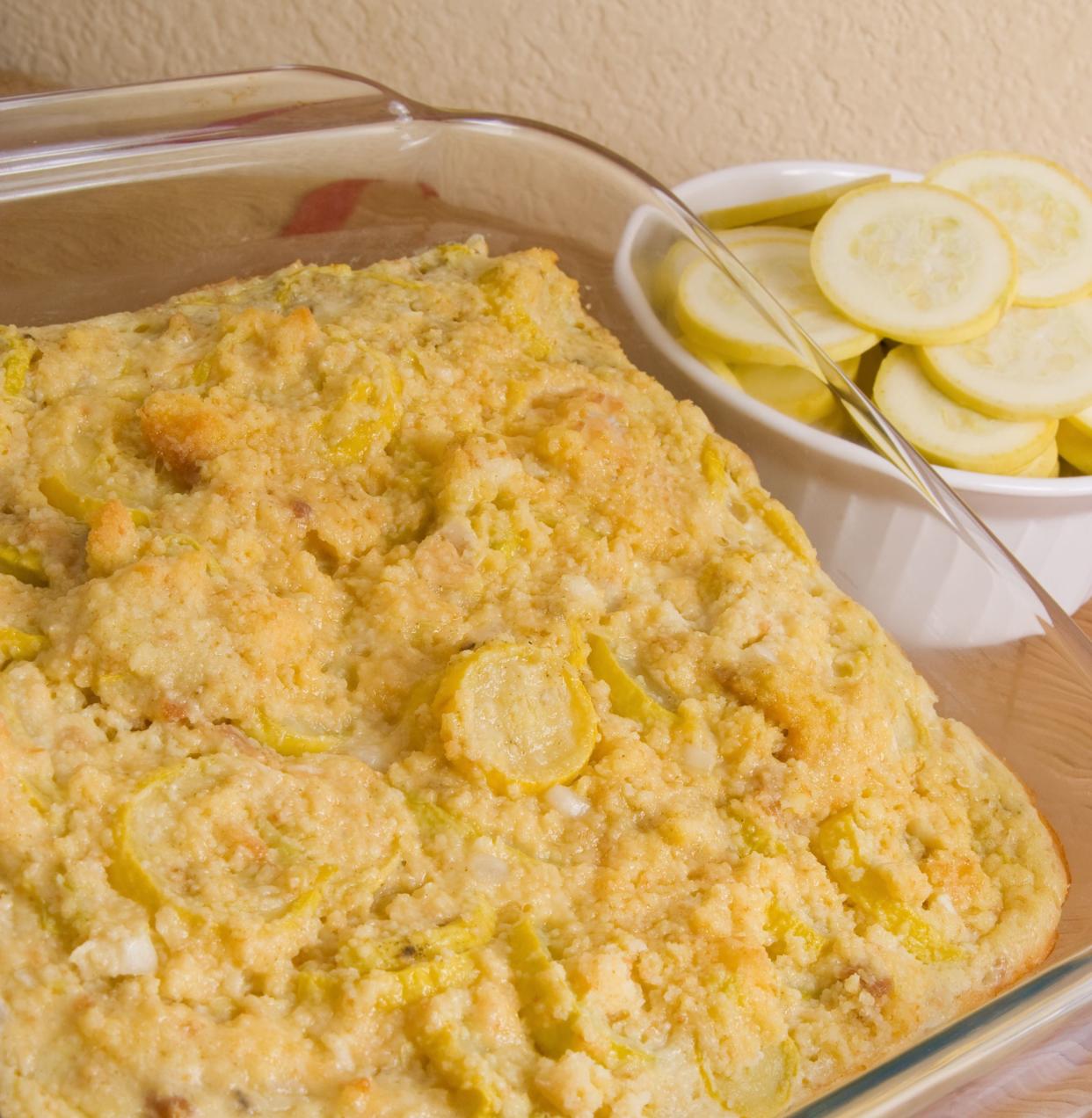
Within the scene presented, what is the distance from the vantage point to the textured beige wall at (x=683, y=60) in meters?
3.03

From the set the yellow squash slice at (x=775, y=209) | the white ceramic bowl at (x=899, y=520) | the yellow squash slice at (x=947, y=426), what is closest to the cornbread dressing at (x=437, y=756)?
the white ceramic bowl at (x=899, y=520)

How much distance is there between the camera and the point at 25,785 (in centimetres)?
128

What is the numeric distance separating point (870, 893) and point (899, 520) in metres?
0.55

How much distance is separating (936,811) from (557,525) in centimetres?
50

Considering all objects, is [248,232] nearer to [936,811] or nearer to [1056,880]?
[936,811]

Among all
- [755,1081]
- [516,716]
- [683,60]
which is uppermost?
[683,60]

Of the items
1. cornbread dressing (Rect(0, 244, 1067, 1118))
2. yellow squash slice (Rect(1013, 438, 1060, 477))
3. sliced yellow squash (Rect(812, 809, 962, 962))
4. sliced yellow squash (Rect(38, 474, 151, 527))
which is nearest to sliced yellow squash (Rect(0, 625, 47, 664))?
cornbread dressing (Rect(0, 244, 1067, 1118))

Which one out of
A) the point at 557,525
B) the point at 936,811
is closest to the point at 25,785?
the point at 557,525

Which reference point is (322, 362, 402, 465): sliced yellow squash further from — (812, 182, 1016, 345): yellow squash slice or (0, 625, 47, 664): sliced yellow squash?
(812, 182, 1016, 345): yellow squash slice

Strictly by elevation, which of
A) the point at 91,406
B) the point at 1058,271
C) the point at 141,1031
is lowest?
the point at 141,1031

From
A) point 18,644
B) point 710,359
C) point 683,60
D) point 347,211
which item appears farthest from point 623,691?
point 683,60

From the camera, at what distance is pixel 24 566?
1506 millimetres

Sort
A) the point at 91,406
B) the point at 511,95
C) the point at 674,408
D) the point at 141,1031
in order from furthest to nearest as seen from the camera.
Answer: the point at 511,95 < the point at 674,408 < the point at 91,406 < the point at 141,1031

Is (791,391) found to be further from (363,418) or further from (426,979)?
(426,979)
